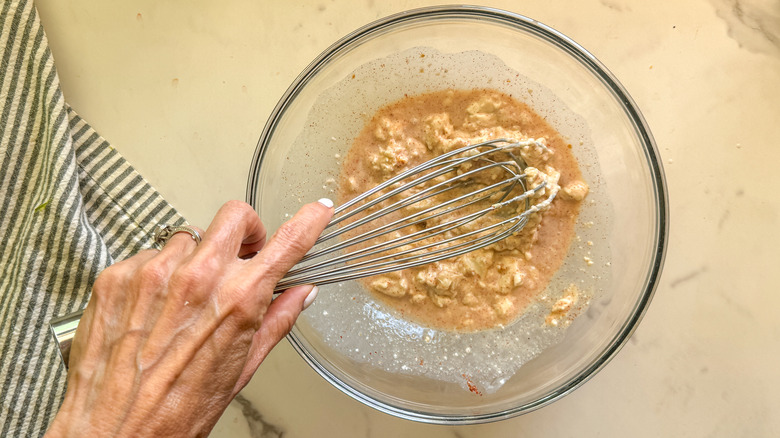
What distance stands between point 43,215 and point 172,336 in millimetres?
525

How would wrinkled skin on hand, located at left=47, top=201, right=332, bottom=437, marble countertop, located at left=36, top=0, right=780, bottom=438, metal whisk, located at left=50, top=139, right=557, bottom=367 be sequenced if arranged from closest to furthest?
wrinkled skin on hand, located at left=47, top=201, right=332, bottom=437 → metal whisk, located at left=50, top=139, right=557, bottom=367 → marble countertop, located at left=36, top=0, right=780, bottom=438

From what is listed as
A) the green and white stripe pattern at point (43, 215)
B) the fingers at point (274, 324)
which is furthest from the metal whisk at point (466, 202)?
the green and white stripe pattern at point (43, 215)

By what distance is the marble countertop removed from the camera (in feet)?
3.76

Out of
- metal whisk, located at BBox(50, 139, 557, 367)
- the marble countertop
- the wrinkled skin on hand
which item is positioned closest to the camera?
the wrinkled skin on hand

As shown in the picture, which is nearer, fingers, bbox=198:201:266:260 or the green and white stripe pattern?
fingers, bbox=198:201:266:260

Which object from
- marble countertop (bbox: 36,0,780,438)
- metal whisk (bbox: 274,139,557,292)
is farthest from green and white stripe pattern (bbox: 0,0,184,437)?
metal whisk (bbox: 274,139,557,292)

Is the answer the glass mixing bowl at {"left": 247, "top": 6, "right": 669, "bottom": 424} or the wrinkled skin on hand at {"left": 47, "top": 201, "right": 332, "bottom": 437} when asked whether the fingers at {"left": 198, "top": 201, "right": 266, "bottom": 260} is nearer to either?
the wrinkled skin on hand at {"left": 47, "top": 201, "right": 332, "bottom": 437}

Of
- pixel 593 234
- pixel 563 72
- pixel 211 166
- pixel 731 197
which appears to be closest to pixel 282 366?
pixel 211 166

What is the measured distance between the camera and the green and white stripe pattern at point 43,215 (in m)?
1.10

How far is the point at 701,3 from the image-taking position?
1.14 metres

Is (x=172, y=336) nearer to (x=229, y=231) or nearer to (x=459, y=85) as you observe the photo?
(x=229, y=231)

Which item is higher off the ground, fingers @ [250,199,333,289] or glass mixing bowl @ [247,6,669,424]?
glass mixing bowl @ [247,6,669,424]

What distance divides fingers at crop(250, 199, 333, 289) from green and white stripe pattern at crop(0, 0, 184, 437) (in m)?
0.46

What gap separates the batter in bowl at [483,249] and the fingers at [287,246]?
0.34 metres
